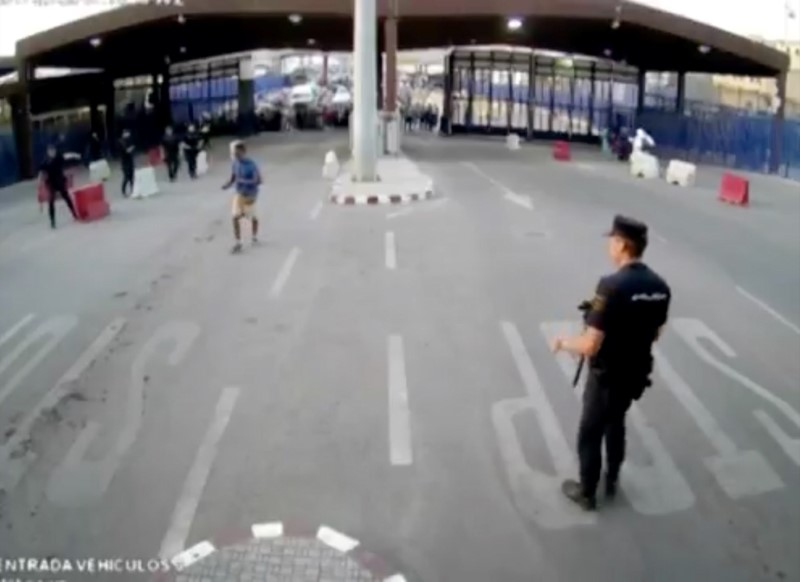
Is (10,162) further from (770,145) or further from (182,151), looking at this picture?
(770,145)

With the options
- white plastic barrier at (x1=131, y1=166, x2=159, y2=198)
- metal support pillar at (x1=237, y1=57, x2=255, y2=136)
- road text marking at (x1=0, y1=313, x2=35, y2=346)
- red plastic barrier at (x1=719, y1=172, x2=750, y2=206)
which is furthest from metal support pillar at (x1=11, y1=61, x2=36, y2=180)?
metal support pillar at (x1=237, y1=57, x2=255, y2=136)

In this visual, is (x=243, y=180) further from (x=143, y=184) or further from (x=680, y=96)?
(x=680, y=96)

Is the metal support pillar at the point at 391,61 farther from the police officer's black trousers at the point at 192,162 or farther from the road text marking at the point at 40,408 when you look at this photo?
the road text marking at the point at 40,408

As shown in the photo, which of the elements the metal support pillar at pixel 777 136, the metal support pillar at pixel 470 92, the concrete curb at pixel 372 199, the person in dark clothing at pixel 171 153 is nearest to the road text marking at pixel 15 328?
the concrete curb at pixel 372 199

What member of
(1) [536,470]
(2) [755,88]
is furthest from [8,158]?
(2) [755,88]

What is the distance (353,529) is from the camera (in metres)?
6.86

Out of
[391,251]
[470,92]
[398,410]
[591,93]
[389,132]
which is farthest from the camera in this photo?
[470,92]

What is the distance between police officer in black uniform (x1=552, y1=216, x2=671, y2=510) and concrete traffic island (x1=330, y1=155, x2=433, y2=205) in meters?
16.2

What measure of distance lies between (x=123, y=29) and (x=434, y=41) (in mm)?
18291

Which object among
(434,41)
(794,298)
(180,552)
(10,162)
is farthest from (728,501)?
(434,41)

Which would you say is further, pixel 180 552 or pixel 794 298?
pixel 794 298

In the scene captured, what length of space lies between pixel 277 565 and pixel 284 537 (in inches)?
15.7

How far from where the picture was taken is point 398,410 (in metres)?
9.20

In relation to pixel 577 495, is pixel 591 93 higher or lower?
→ higher
